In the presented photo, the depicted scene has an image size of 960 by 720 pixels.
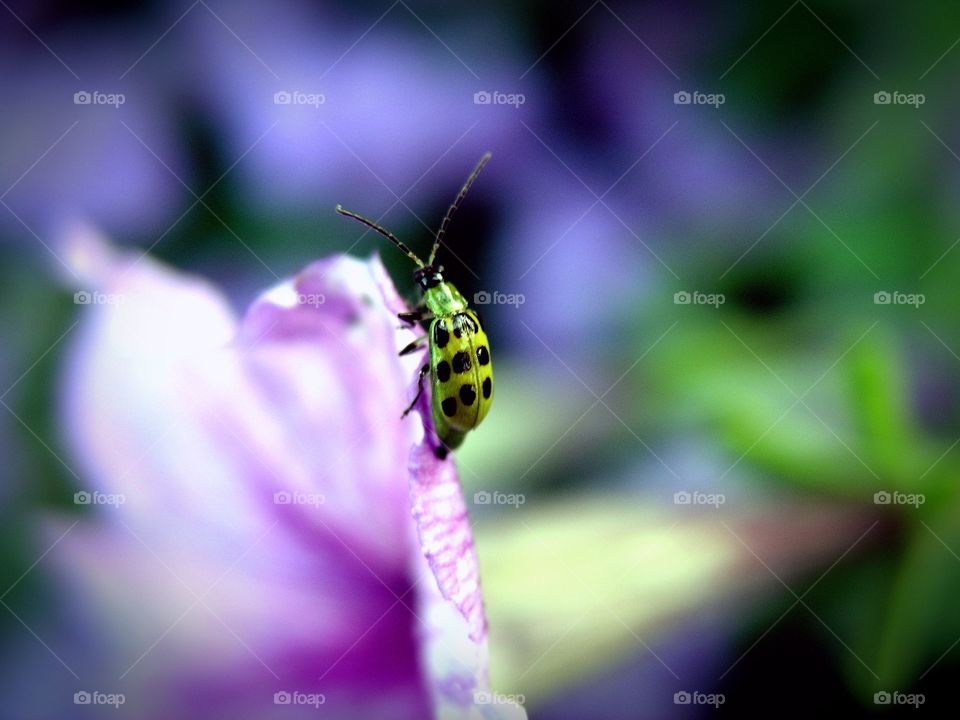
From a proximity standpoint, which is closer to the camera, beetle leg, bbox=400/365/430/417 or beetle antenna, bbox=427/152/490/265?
beetle leg, bbox=400/365/430/417

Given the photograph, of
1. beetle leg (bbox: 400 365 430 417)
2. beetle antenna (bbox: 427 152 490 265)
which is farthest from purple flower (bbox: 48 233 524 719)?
beetle antenna (bbox: 427 152 490 265)

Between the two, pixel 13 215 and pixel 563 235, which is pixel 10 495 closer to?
pixel 13 215

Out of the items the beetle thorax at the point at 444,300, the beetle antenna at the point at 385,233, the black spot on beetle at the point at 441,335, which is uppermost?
the beetle antenna at the point at 385,233

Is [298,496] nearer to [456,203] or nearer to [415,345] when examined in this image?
[415,345]

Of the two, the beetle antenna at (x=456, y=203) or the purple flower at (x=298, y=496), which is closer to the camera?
the purple flower at (x=298, y=496)

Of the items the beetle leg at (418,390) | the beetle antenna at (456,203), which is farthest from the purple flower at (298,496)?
the beetle antenna at (456,203)

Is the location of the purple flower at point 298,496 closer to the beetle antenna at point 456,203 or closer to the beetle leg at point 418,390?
the beetle leg at point 418,390

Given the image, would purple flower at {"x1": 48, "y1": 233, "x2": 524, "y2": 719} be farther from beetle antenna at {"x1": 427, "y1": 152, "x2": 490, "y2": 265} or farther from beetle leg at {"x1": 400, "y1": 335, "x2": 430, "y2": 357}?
beetle antenna at {"x1": 427, "y1": 152, "x2": 490, "y2": 265}
